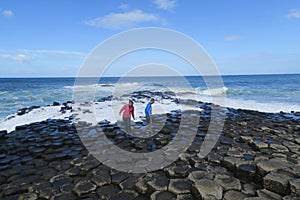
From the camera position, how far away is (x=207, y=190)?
12.5 feet

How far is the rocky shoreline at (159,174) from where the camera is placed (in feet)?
12.9

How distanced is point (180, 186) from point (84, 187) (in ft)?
6.91

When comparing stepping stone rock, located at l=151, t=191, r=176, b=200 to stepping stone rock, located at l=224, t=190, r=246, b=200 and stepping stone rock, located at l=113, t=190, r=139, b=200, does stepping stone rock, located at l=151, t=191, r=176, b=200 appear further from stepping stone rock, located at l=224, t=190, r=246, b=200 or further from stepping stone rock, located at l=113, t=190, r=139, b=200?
stepping stone rock, located at l=224, t=190, r=246, b=200

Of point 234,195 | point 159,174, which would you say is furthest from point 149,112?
point 234,195

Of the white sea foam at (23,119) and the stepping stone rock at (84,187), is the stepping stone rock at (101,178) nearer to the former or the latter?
the stepping stone rock at (84,187)

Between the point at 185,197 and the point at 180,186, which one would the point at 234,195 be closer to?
the point at 185,197

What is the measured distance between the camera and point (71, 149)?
7.17 m

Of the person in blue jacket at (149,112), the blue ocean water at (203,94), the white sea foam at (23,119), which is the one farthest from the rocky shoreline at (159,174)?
the blue ocean water at (203,94)

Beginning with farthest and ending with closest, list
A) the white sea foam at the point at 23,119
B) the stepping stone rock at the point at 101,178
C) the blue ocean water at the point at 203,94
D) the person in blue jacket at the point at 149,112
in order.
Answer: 1. the blue ocean water at the point at 203,94
2. the white sea foam at the point at 23,119
3. the person in blue jacket at the point at 149,112
4. the stepping stone rock at the point at 101,178

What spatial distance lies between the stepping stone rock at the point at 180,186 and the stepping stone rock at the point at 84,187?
1.72 meters

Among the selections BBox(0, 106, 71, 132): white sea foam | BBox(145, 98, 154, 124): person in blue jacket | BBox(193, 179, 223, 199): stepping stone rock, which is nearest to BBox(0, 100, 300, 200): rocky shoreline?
BBox(193, 179, 223, 199): stepping stone rock

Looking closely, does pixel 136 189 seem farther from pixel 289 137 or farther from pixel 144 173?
pixel 289 137

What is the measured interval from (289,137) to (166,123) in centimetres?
548

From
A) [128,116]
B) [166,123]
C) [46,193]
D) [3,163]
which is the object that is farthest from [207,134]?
[3,163]
